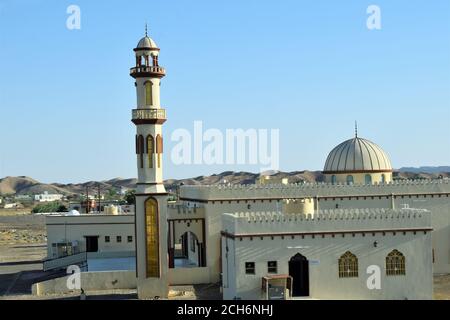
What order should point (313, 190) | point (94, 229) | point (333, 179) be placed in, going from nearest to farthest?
point (313, 190) < point (333, 179) < point (94, 229)

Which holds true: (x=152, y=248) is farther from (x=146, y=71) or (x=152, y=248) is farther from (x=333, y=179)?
(x=333, y=179)

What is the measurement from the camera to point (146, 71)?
3778cm

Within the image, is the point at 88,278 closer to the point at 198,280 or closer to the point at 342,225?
the point at 198,280

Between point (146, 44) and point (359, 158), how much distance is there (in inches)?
636

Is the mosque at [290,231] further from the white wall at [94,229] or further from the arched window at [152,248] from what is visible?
the white wall at [94,229]

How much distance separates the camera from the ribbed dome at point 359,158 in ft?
152

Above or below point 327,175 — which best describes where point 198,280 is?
below

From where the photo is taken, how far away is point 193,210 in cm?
4325

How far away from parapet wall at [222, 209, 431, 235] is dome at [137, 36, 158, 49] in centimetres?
982

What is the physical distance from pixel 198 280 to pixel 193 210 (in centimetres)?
419

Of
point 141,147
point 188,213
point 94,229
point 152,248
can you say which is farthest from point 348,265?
point 94,229

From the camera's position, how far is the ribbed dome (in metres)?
46.3

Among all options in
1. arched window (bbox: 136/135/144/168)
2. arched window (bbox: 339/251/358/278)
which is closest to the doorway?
arched window (bbox: 136/135/144/168)
